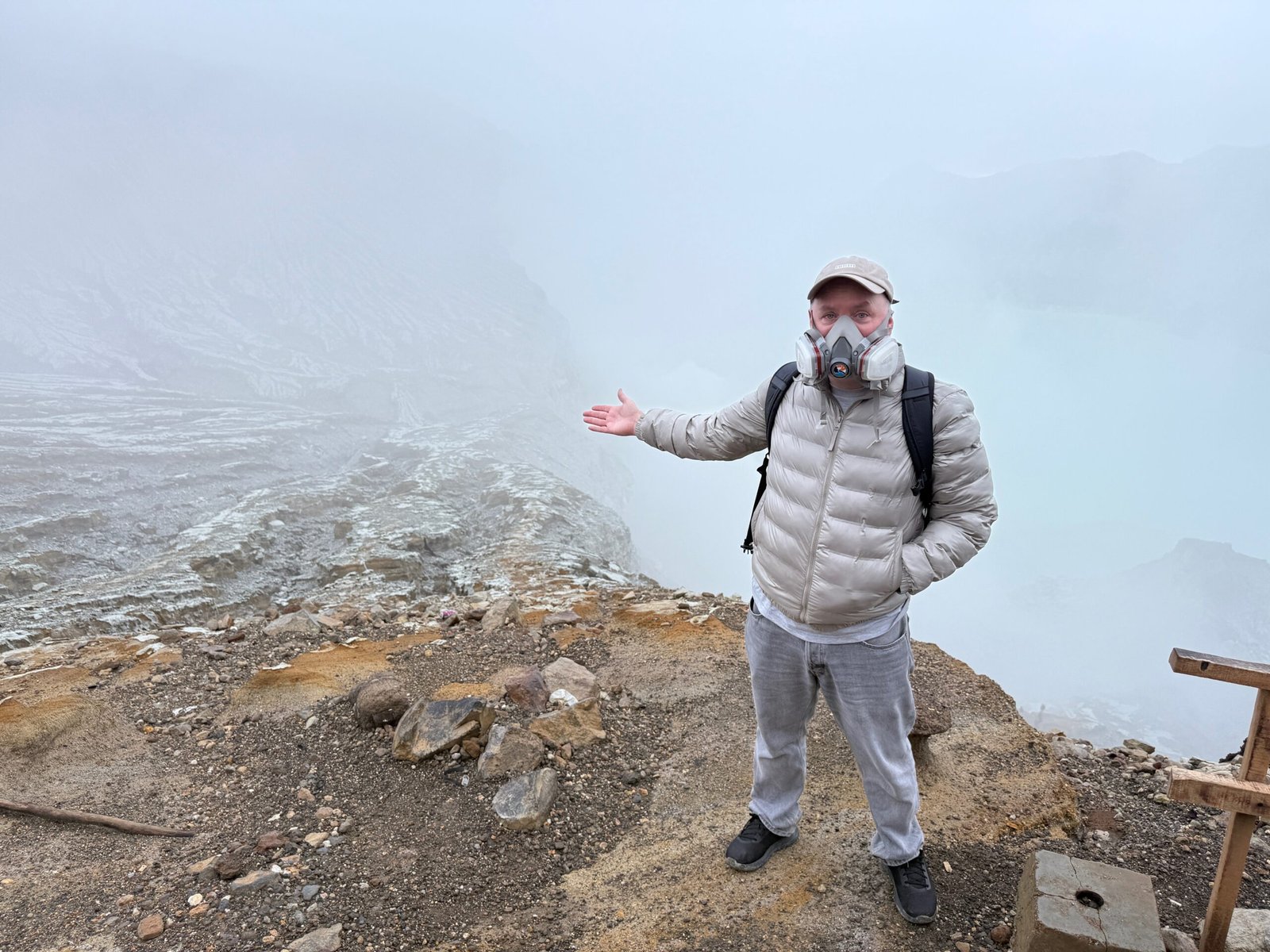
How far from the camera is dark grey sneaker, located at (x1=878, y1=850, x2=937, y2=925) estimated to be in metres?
3.68

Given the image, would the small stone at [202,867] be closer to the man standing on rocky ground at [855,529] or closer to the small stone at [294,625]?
the man standing on rocky ground at [855,529]

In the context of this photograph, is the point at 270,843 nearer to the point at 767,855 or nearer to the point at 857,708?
the point at 767,855

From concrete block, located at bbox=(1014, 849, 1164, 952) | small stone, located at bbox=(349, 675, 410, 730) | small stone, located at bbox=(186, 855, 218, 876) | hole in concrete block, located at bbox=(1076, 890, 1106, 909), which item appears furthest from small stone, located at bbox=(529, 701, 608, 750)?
hole in concrete block, located at bbox=(1076, 890, 1106, 909)

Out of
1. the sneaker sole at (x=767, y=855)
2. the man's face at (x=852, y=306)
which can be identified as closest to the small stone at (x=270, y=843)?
A: the sneaker sole at (x=767, y=855)

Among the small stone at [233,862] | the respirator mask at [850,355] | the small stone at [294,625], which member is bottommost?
the small stone at [294,625]

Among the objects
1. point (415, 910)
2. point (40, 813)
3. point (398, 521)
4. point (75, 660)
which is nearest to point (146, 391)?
point (398, 521)

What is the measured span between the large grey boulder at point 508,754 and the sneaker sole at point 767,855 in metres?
1.50

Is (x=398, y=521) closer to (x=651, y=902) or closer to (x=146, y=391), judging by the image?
(x=651, y=902)

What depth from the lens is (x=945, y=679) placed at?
22.1ft

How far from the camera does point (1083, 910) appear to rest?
3.15m

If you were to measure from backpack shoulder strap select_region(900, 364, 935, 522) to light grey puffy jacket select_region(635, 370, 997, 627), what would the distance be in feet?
0.09

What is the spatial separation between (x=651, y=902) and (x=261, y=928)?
205 centimetres

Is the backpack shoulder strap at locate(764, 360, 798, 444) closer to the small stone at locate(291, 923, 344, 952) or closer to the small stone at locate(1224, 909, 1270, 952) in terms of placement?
the small stone at locate(1224, 909, 1270, 952)

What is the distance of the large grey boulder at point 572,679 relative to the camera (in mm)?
6130
